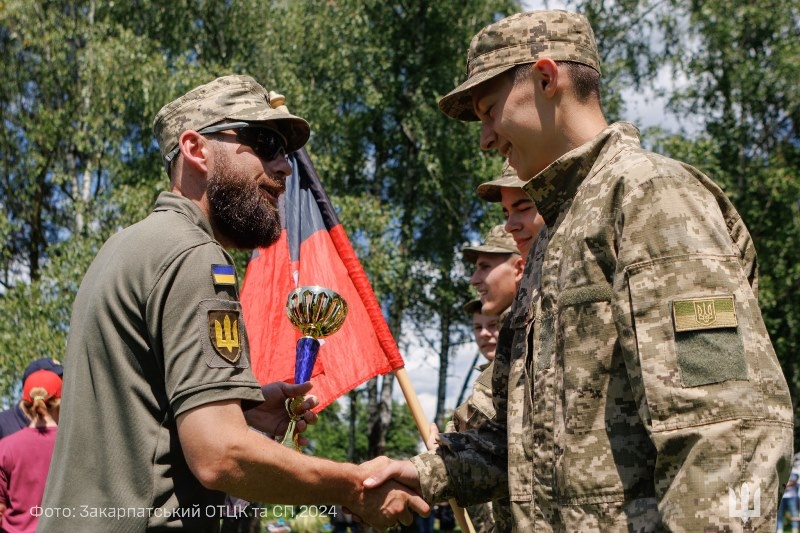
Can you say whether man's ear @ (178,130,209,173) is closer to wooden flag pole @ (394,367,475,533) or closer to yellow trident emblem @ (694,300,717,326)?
yellow trident emblem @ (694,300,717,326)

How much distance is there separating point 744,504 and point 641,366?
17.8 inches

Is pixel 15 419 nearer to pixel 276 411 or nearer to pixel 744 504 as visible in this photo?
pixel 276 411

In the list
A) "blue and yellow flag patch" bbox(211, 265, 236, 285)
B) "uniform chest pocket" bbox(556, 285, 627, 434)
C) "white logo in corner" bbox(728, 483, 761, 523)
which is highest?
"blue and yellow flag patch" bbox(211, 265, 236, 285)

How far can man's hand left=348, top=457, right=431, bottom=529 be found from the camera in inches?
150

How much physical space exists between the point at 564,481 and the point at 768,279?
21655mm

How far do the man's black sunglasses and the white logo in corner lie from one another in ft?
7.95

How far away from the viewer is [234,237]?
3.70 meters

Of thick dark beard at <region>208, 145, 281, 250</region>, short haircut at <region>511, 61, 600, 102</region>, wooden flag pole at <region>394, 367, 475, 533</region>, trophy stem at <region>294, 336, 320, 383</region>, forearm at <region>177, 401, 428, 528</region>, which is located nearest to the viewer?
forearm at <region>177, 401, 428, 528</region>

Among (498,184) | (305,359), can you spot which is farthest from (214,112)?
(498,184)

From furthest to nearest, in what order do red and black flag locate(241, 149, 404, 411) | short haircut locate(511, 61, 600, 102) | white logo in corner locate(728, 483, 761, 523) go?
red and black flag locate(241, 149, 404, 411), short haircut locate(511, 61, 600, 102), white logo in corner locate(728, 483, 761, 523)

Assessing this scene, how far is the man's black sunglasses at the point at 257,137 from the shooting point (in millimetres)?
3746

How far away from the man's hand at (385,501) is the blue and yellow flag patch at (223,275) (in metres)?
1.17

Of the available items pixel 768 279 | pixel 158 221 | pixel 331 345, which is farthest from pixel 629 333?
pixel 768 279

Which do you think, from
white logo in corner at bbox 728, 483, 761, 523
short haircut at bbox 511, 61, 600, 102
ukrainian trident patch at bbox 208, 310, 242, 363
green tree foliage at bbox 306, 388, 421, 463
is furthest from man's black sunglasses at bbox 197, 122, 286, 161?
green tree foliage at bbox 306, 388, 421, 463
